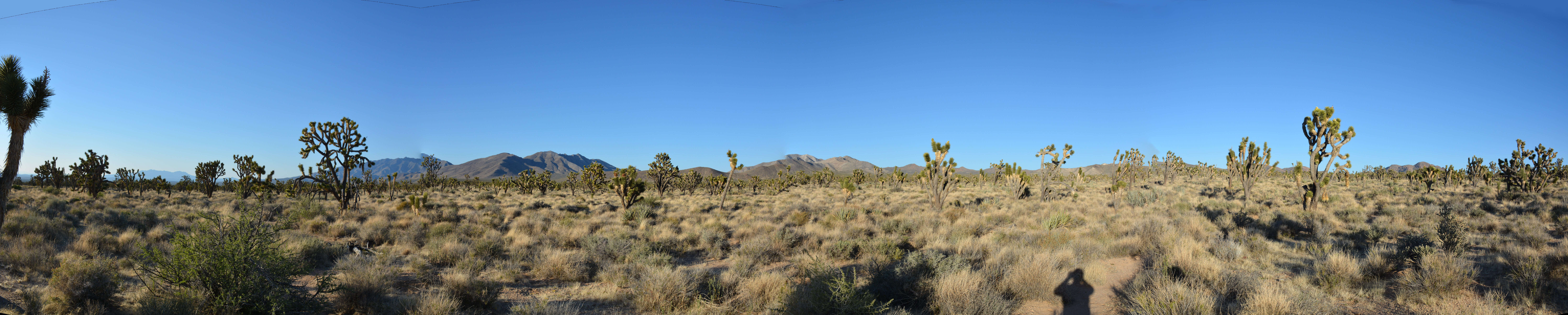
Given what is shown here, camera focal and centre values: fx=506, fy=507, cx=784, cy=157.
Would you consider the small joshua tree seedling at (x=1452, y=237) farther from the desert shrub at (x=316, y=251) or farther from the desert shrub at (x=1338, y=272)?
the desert shrub at (x=316, y=251)

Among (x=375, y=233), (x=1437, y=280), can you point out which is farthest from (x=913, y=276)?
(x=375, y=233)

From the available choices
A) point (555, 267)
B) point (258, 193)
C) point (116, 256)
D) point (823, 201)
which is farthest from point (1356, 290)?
point (258, 193)

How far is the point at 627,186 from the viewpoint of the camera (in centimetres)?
2045

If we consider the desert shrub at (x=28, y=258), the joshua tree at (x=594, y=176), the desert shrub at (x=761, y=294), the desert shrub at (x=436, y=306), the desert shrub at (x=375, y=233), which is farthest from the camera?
the joshua tree at (x=594, y=176)

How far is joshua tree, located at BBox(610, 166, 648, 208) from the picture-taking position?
2034 centimetres

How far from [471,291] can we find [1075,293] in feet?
28.6

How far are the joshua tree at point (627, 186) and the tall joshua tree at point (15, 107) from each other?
13.2m

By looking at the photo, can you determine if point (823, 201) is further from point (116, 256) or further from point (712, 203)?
point (116, 256)

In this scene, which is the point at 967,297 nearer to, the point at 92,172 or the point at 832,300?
the point at 832,300

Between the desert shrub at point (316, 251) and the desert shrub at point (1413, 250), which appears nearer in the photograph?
the desert shrub at point (1413, 250)

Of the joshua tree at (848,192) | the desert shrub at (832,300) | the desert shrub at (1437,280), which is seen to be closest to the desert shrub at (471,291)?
the desert shrub at (832,300)

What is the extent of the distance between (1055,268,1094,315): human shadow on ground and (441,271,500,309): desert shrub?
7709mm

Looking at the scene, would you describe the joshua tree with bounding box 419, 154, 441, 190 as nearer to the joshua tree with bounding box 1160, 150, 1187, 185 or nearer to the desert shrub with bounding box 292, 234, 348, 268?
the desert shrub with bounding box 292, 234, 348, 268

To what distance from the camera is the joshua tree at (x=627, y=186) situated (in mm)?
20344
